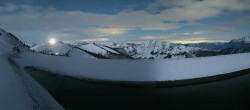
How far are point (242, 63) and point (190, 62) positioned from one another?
13736mm

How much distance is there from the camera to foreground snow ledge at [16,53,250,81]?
52719mm

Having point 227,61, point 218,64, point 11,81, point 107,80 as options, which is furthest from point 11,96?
point 227,61

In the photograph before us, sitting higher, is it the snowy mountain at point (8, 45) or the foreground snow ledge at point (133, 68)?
the snowy mountain at point (8, 45)

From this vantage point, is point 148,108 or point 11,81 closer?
point 11,81

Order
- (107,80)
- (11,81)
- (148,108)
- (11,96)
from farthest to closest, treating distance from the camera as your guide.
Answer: (107,80), (148,108), (11,81), (11,96)

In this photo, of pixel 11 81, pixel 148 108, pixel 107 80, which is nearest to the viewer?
pixel 11 81

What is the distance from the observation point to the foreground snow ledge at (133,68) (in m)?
52.7

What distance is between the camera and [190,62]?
60750mm

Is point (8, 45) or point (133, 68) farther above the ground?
point (8, 45)

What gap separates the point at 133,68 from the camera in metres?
56.4

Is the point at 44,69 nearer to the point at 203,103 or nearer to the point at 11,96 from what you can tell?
the point at 203,103

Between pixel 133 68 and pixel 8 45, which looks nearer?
pixel 8 45

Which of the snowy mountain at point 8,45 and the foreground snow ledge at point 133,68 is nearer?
the snowy mountain at point 8,45

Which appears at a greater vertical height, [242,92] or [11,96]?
[11,96]
